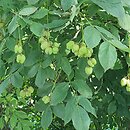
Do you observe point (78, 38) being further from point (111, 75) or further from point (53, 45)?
point (111, 75)

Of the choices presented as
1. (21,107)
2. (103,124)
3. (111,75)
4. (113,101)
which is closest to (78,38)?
(111,75)

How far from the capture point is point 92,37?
905 mm

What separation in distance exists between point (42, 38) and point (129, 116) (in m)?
0.82

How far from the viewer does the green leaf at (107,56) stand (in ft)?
2.91

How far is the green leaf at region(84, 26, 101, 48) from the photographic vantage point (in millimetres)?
892

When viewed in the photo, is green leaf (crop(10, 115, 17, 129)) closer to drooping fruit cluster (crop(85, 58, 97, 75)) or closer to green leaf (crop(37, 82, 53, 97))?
green leaf (crop(37, 82, 53, 97))

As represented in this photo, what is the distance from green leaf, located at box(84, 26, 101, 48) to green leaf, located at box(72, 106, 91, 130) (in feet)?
0.74

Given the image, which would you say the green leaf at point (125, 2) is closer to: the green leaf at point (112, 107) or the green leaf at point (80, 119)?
the green leaf at point (80, 119)

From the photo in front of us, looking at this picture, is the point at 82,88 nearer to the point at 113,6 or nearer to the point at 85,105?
the point at 85,105

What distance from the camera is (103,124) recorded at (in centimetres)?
206

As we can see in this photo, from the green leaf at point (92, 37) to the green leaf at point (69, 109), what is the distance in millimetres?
234

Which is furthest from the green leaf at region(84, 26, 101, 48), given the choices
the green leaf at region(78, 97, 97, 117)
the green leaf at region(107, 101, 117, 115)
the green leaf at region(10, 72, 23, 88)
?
the green leaf at region(107, 101, 117, 115)

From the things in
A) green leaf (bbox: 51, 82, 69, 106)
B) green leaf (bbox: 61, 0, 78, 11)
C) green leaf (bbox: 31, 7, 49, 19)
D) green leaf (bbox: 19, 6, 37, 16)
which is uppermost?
green leaf (bbox: 61, 0, 78, 11)

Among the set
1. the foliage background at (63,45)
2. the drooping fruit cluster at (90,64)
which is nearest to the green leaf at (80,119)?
the foliage background at (63,45)
